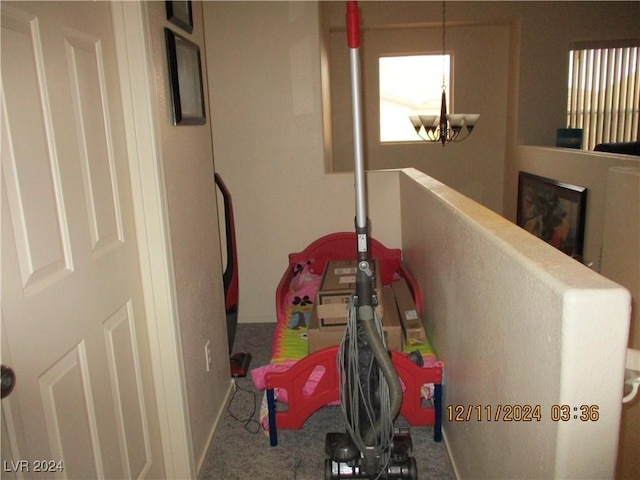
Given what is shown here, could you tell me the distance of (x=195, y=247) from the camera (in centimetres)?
194

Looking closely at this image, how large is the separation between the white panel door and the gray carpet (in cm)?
43

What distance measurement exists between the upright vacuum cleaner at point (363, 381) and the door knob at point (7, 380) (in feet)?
2.91

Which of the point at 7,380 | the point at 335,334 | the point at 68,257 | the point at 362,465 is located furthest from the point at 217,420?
the point at 7,380

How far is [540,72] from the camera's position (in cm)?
466

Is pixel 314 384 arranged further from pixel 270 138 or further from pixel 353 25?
pixel 270 138

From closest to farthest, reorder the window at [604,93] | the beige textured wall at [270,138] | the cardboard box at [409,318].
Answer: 1. the cardboard box at [409,318]
2. the beige textured wall at [270,138]
3. the window at [604,93]

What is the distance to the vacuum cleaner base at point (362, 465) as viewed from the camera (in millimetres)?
1651

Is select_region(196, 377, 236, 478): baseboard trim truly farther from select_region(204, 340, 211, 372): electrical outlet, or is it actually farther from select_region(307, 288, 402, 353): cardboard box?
select_region(307, 288, 402, 353): cardboard box

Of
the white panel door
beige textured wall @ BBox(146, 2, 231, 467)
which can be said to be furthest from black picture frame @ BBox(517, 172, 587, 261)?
the white panel door

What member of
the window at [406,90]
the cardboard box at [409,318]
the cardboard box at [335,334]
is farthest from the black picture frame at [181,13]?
the window at [406,90]

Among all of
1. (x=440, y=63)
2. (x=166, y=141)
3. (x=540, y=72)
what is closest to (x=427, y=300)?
(x=166, y=141)

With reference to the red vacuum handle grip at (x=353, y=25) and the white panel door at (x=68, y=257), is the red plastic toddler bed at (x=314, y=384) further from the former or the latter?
the red vacuum handle grip at (x=353, y=25)

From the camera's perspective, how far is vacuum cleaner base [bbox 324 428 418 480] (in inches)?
65.0

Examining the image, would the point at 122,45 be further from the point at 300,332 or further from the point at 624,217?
the point at 624,217
